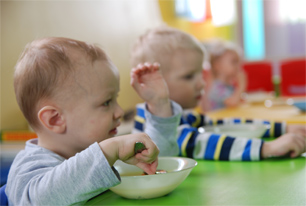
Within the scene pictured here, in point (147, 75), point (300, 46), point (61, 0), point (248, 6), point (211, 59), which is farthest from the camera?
point (248, 6)

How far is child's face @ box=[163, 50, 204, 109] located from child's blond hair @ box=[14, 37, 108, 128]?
0.58m

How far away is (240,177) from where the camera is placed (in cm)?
74

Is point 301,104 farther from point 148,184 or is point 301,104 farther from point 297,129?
point 148,184

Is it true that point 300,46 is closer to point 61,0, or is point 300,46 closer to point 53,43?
point 61,0

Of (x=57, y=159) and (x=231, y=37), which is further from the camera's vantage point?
(x=231, y=37)

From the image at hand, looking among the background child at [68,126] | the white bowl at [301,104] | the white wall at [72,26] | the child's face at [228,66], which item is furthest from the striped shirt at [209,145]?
the child's face at [228,66]

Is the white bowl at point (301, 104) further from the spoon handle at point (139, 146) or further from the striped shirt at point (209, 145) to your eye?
the spoon handle at point (139, 146)

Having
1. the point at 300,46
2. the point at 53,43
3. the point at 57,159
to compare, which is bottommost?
the point at 300,46

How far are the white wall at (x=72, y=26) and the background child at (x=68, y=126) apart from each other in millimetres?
366

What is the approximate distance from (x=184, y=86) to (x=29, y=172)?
75 centimetres

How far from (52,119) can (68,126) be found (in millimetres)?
33

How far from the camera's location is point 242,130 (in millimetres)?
1153

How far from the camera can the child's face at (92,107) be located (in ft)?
2.33

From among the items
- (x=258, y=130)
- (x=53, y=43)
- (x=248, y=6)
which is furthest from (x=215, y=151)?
(x=248, y=6)
